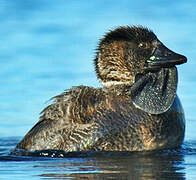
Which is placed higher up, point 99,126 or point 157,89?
point 157,89

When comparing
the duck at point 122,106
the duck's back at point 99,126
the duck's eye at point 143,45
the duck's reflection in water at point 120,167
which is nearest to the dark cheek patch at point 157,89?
the duck at point 122,106

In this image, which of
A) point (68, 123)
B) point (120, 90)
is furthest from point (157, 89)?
point (68, 123)

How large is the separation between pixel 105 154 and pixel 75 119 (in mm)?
784

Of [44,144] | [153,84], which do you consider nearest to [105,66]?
[153,84]

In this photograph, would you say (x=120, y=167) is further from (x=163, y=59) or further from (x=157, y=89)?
(x=163, y=59)

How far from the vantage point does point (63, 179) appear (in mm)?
5957

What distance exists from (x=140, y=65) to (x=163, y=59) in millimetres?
420

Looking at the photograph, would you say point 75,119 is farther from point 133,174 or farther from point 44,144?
point 133,174

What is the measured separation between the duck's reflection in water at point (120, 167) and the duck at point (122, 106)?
1.38ft

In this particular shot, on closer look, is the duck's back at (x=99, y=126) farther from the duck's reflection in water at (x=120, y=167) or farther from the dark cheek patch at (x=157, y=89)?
the duck's reflection in water at (x=120, y=167)

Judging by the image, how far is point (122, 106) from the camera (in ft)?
29.8

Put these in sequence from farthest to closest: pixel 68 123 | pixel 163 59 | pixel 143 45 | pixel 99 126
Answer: pixel 143 45 < pixel 163 59 < pixel 68 123 < pixel 99 126

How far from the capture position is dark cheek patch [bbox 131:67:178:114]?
9344mm

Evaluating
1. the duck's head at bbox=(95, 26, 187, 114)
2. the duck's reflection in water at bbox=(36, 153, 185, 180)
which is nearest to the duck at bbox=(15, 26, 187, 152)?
the duck's head at bbox=(95, 26, 187, 114)
